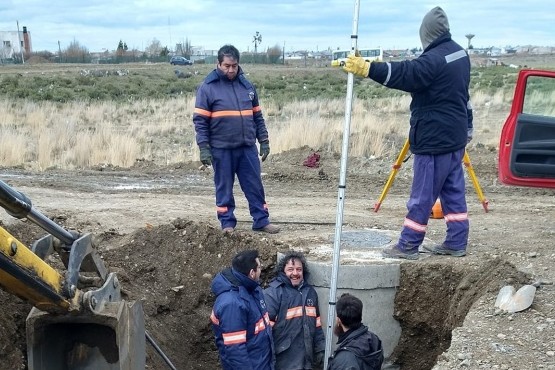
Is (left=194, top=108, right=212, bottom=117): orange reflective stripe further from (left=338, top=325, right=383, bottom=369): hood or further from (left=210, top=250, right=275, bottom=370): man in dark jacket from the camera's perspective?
(left=338, top=325, right=383, bottom=369): hood

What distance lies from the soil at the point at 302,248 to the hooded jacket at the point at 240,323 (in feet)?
2.26

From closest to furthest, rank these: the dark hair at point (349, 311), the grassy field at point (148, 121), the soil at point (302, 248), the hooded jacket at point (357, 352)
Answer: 1. the soil at point (302, 248)
2. the hooded jacket at point (357, 352)
3. the dark hair at point (349, 311)
4. the grassy field at point (148, 121)

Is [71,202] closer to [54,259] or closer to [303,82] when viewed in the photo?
[54,259]

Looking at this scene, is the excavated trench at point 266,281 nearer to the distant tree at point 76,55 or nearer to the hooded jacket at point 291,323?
the hooded jacket at point 291,323

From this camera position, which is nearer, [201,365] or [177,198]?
[201,365]

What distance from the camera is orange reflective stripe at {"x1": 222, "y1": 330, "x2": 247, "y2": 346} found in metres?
5.70

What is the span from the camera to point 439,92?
20.5 ft

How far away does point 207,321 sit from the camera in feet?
23.1

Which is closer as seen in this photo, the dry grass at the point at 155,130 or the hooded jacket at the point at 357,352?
the hooded jacket at the point at 357,352

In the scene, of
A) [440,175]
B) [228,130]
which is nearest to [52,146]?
[228,130]

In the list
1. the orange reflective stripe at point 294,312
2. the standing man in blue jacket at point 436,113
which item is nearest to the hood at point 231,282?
the orange reflective stripe at point 294,312

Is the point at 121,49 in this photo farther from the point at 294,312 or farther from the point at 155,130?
the point at 294,312

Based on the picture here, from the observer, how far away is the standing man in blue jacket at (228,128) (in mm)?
7148

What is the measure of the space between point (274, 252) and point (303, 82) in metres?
36.4
